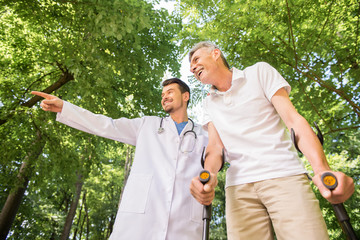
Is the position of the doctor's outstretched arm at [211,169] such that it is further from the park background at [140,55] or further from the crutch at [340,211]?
the park background at [140,55]

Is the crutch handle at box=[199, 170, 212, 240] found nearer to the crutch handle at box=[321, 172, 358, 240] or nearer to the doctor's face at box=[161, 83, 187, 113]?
the crutch handle at box=[321, 172, 358, 240]

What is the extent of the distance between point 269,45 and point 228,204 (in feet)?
15.2

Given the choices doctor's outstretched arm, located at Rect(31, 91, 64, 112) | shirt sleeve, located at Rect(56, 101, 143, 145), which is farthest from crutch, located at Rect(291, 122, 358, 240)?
doctor's outstretched arm, located at Rect(31, 91, 64, 112)

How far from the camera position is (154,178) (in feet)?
7.59

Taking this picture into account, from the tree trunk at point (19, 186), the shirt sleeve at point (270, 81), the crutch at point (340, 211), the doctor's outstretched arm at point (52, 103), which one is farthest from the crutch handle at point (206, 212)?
the tree trunk at point (19, 186)

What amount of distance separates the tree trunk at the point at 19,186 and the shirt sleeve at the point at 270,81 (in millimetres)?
7151

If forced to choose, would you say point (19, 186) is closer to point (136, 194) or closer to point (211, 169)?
point (136, 194)

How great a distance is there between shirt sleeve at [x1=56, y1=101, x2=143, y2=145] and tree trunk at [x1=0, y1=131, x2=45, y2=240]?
5.65 meters

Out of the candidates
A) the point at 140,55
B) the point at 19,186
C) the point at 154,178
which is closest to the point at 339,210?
the point at 154,178

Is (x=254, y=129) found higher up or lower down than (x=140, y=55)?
lower down

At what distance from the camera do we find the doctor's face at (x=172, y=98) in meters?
2.88

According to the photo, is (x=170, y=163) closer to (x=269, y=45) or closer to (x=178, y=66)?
(x=269, y=45)

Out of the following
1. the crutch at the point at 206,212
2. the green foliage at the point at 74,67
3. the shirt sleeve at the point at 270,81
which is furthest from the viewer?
the green foliage at the point at 74,67

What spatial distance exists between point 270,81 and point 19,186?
8032 mm
